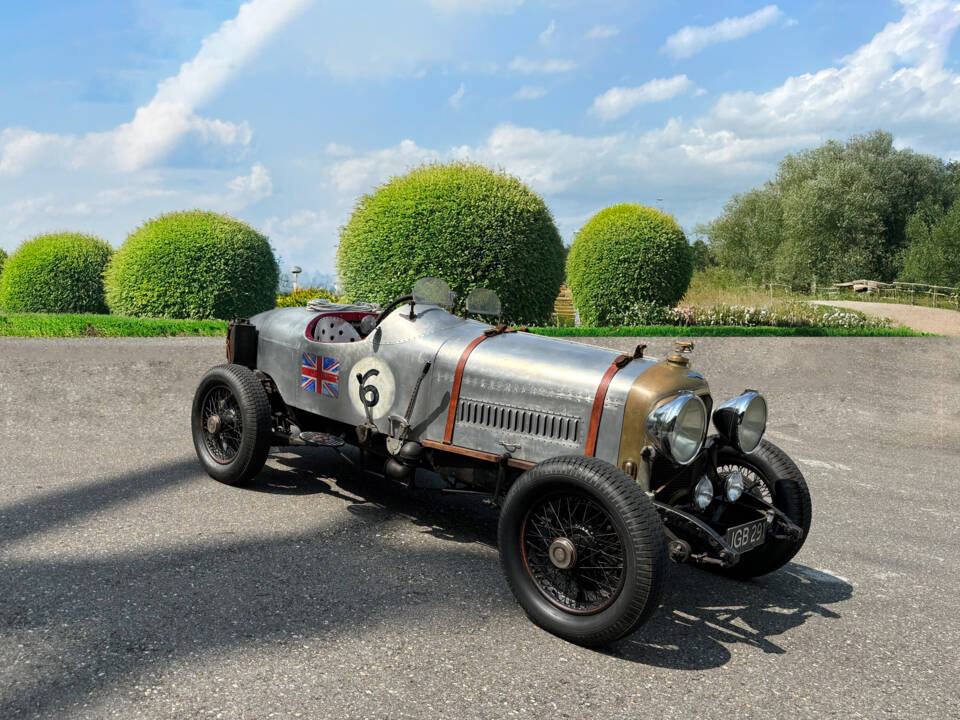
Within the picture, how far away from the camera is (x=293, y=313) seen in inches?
213

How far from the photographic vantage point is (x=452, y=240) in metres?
10.7

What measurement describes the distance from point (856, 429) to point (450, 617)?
740cm

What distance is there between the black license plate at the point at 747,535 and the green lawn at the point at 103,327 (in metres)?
8.97

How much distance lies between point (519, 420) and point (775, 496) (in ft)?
4.72

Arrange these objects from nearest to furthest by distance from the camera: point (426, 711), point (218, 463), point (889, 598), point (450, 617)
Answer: point (426, 711)
point (450, 617)
point (889, 598)
point (218, 463)

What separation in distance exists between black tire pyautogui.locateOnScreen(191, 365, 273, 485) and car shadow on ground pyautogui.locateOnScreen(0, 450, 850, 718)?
0.59 m

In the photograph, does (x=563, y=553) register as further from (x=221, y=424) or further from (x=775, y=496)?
(x=221, y=424)

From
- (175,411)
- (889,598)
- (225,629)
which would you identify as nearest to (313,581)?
(225,629)

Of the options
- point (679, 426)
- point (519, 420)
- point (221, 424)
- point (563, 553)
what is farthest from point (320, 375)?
point (679, 426)

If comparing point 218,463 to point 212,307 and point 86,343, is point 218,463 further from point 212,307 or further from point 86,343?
point 212,307

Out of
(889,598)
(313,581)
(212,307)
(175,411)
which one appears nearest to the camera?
(313,581)

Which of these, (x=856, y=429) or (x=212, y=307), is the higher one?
(x=212, y=307)

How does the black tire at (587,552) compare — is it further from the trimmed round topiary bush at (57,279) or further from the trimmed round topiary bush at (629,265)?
the trimmed round topiary bush at (57,279)

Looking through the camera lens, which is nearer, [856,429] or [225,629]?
[225,629]
